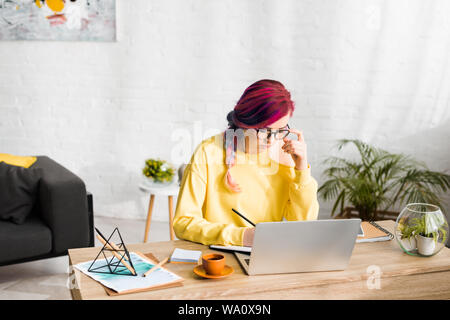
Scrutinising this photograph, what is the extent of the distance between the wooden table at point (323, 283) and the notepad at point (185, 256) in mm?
23

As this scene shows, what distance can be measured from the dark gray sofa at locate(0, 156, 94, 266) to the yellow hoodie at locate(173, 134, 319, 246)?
1139 mm

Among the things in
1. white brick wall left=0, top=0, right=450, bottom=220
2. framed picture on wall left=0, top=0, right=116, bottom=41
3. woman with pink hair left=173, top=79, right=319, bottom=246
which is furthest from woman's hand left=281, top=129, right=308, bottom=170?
framed picture on wall left=0, top=0, right=116, bottom=41

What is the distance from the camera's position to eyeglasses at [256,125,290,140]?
1562 mm

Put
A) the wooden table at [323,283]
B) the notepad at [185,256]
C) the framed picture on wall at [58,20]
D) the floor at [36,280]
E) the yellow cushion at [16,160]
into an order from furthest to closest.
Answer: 1. the framed picture on wall at [58,20]
2. the yellow cushion at [16,160]
3. the floor at [36,280]
4. the notepad at [185,256]
5. the wooden table at [323,283]

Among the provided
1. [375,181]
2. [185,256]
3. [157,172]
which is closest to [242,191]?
[185,256]

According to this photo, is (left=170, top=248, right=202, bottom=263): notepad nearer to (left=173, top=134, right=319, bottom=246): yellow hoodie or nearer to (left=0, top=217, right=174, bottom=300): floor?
(left=173, top=134, right=319, bottom=246): yellow hoodie

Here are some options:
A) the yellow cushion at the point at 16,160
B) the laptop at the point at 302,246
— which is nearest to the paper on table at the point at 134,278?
the laptop at the point at 302,246

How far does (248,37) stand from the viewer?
11.0ft

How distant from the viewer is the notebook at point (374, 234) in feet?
5.05

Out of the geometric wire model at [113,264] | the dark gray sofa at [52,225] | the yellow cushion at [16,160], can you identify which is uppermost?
the geometric wire model at [113,264]

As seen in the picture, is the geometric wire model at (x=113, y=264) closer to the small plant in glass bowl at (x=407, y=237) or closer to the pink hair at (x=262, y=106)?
the pink hair at (x=262, y=106)

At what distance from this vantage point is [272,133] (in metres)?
1.57

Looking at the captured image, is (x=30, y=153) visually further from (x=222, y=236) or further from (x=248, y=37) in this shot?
(x=222, y=236)

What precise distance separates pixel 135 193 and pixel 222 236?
2409 mm
